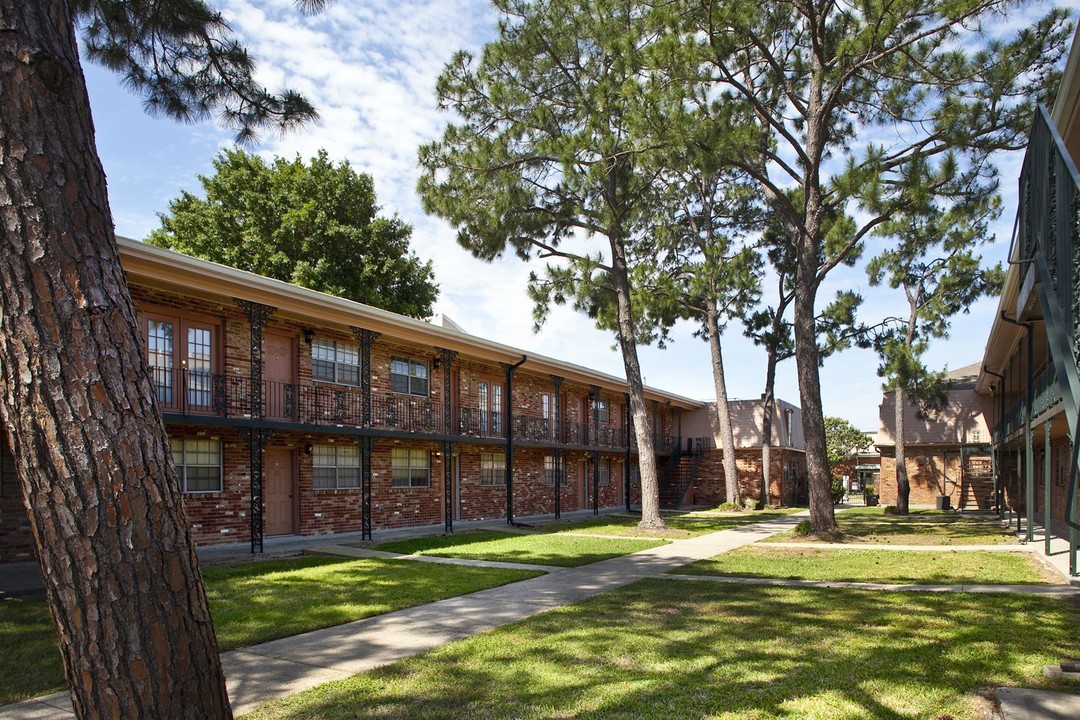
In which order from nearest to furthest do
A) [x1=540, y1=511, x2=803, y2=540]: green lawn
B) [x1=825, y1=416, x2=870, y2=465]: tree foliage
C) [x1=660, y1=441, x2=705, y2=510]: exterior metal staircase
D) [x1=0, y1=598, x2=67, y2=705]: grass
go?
[x1=0, y1=598, x2=67, y2=705]: grass
[x1=540, y1=511, x2=803, y2=540]: green lawn
[x1=660, y1=441, x2=705, y2=510]: exterior metal staircase
[x1=825, y1=416, x2=870, y2=465]: tree foliage

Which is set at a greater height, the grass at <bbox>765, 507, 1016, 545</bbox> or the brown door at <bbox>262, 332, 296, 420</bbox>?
the brown door at <bbox>262, 332, 296, 420</bbox>

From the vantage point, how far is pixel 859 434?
57.9 meters

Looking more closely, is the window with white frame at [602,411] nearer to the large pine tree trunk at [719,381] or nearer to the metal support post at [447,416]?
the large pine tree trunk at [719,381]

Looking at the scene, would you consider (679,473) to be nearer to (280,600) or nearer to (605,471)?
(605,471)

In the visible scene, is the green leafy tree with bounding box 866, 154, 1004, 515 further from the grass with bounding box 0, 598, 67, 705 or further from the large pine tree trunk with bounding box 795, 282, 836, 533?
the grass with bounding box 0, 598, 67, 705

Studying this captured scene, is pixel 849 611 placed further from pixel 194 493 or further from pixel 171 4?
pixel 194 493

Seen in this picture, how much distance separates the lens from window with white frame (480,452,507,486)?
22.5 metres

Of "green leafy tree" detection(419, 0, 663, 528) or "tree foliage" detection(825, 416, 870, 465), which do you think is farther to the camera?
"tree foliage" detection(825, 416, 870, 465)

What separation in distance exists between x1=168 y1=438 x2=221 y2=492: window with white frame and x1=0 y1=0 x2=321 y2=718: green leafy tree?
40.4 ft

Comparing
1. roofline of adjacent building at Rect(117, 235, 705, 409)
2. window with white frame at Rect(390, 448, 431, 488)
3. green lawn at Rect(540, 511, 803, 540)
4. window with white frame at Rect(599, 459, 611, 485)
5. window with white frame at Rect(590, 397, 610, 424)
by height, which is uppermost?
roofline of adjacent building at Rect(117, 235, 705, 409)

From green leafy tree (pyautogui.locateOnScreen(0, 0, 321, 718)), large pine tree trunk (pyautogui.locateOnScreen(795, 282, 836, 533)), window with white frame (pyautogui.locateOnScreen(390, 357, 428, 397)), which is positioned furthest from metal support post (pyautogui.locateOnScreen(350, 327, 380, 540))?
green leafy tree (pyautogui.locateOnScreen(0, 0, 321, 718))

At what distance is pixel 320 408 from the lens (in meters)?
16.5

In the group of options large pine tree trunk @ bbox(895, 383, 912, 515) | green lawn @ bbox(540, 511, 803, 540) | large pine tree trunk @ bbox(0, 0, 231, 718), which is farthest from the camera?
large pine tree trunk @ bbox(895, 383, 912, 515)

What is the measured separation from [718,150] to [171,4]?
10.9 metres
